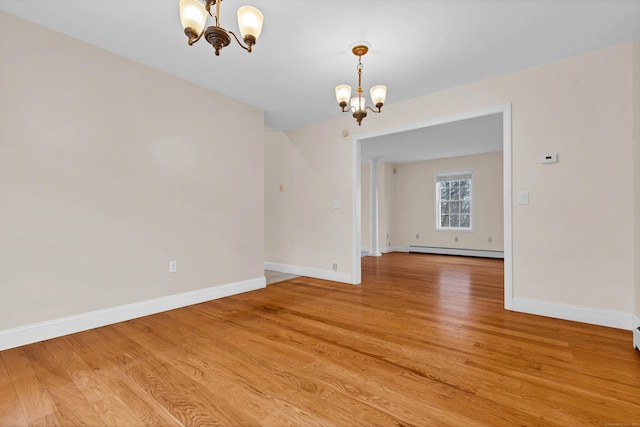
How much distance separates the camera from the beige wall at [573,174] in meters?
2.64

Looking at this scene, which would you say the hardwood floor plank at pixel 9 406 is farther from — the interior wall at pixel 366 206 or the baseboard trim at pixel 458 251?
the baseboard trim at pixel 458 251

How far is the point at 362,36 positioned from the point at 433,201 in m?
6.54

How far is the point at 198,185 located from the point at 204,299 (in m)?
1.35

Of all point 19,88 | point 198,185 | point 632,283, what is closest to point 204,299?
point 198,185

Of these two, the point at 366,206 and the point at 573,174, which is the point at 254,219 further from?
the point at 366,206

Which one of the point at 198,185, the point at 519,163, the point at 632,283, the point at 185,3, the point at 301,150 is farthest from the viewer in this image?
the point at 301,150

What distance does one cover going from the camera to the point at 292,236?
5.21 metres

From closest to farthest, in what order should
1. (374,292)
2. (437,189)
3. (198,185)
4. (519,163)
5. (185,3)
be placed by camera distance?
(185,3) → (519,163) → (198,185) → (374,292) → (437,189)

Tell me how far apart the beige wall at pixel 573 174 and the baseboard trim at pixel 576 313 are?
0.05 m

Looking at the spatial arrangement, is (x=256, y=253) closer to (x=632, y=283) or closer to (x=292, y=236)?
(x=292, y=236)

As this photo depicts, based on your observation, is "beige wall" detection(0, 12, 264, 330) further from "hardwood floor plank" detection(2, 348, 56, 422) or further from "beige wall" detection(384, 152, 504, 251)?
"beige wall" detection(384, 152, 504, 251)

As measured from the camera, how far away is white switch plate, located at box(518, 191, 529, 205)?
10.1ft

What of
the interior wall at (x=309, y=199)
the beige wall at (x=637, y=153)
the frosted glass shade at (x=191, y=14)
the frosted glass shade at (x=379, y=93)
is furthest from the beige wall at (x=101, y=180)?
the beige wall at (x=637, y=153)

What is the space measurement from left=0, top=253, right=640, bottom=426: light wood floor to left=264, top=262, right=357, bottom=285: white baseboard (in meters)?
1.30
